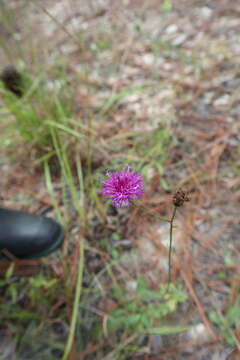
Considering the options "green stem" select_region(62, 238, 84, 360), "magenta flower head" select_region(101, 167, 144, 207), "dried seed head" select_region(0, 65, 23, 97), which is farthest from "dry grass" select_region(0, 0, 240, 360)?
"magenta flower head" select_region(101, 167, 144, 207)

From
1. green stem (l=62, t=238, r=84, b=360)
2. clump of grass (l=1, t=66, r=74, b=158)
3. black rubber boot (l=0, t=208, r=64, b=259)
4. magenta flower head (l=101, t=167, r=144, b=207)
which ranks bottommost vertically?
green stem (l=62, t=238, r=84, b=360)

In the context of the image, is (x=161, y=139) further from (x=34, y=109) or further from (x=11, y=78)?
(x=11, y=78)

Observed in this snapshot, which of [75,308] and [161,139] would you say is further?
[161,139]

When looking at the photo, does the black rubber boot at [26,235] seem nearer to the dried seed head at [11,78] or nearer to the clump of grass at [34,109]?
the clump of grass at [34,109]

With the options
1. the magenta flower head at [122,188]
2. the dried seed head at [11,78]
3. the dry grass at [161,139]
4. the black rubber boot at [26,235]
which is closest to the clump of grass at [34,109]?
the dried seed head at [11,78]

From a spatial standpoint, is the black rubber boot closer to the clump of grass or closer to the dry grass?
the dry grass

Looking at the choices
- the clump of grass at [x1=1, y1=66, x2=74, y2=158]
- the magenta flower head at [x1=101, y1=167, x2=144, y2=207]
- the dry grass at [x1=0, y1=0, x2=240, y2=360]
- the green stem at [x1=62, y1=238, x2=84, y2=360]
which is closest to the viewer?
the magenta flower head at [x1=101, y1=167, x2=144, y2=207]

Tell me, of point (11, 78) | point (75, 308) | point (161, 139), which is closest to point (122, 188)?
point (75, 308)

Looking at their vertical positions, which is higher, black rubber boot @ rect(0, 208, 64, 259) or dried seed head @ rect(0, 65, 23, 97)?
dried seed head @ rect(0, 65, 23, 97)
